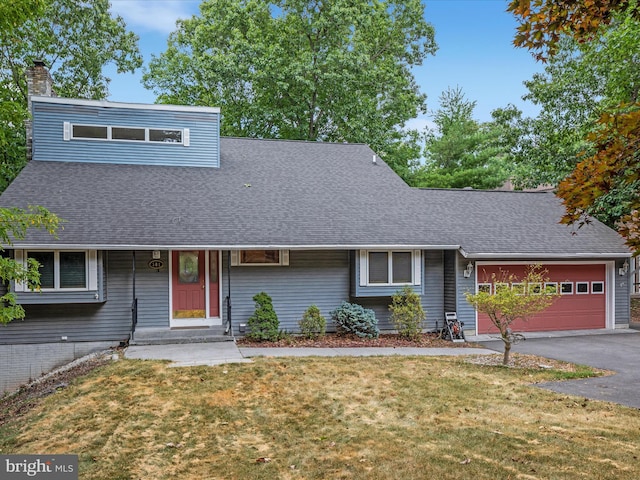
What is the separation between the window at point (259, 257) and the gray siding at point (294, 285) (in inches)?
5.2

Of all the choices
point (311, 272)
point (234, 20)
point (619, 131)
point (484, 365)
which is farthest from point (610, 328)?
point (234, 20)

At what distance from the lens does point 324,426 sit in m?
6.36

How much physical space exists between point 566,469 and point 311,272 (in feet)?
28.9

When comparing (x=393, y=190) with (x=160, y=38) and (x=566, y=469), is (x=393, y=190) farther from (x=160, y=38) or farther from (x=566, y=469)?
(x=160, y=38)

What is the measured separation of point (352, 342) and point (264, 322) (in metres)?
2.19

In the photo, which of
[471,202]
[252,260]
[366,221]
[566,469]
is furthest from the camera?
[471,202]

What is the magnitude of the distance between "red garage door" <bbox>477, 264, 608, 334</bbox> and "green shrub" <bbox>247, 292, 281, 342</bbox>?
256 inches

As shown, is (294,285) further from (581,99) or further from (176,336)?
(581,99)

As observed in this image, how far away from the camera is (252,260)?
1284 centimetres

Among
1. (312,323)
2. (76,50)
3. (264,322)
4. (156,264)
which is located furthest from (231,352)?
(76,50)

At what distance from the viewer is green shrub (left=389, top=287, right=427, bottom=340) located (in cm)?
1275

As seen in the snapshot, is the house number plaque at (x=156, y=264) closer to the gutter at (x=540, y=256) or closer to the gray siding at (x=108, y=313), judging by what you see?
the gray siding at (x=108, y=313)

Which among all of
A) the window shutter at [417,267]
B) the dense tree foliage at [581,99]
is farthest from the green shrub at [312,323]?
the dense tree foliage at [581,99]

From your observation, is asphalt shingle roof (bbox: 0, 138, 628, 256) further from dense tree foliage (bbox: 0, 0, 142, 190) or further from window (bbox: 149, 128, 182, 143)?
dense tree foliage (bbox: 0, 0, 142, 190)
